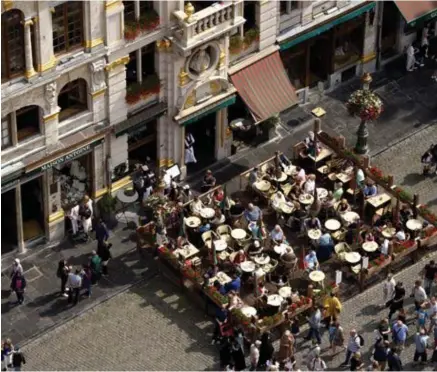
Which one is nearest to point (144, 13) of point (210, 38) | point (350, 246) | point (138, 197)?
point (210, 38)

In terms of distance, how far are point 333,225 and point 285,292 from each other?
18.9 ft

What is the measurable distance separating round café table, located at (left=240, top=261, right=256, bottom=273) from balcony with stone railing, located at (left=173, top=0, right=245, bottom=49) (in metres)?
10.5

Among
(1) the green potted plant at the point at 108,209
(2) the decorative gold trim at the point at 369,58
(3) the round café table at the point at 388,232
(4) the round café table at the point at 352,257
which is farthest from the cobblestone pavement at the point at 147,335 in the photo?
(2) the decorative gold trim at the point at 369,58

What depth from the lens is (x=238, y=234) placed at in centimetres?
8006

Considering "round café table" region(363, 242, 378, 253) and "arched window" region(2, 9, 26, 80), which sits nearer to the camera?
"arched window" region(2, 9, 26, 80)

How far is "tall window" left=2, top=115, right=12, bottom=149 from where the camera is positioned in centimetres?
7562

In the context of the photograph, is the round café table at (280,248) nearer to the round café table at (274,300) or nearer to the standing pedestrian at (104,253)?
the round café table at (274,300)

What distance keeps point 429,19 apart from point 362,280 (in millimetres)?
18765

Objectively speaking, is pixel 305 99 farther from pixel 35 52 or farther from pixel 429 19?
pixel 35 52

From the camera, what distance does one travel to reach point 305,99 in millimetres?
89938

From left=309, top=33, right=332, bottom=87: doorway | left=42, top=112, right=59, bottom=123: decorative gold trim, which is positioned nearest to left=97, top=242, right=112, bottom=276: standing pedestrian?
left=42, top=112, right=59, bottom=123: decorative gold trim

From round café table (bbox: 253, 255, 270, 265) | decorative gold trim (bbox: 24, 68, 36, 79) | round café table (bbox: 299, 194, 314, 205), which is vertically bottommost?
round café table (bbox: 253, 255, 270, 265)

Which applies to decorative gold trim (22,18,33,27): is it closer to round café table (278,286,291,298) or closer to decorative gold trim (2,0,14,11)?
decorative gold trim (2,0,14,11)

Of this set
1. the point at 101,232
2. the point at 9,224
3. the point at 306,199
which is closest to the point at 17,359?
the point at 9,224
